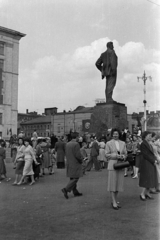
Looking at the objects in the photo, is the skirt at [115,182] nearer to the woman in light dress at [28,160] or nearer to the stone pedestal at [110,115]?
the woman in light dress at [28,160]

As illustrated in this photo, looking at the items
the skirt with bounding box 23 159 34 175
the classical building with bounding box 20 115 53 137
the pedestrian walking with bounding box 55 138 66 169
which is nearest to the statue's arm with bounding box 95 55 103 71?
the pedestrian walking with bounding box 55 138 66 169

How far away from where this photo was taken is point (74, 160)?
8562mm

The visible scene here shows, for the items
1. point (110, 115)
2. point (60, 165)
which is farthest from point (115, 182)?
point (110, 115)

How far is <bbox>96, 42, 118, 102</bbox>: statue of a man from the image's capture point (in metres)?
19.0

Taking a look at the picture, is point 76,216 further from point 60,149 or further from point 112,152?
point 60,149

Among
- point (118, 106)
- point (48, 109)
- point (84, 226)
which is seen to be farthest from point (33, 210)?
point (48, 109)

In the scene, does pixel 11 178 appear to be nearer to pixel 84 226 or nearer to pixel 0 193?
pixel 0 193

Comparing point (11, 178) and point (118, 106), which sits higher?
point (118, 106)

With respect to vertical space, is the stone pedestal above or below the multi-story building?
below

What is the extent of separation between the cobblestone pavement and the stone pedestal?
944 cm

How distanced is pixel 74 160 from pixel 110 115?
1033 cm

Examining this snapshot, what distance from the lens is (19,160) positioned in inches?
452

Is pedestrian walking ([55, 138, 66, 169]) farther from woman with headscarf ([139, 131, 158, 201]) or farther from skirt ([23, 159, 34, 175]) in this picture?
woman with headscarf ([139, 131, 158, 201])

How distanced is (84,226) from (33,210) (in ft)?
5.58
